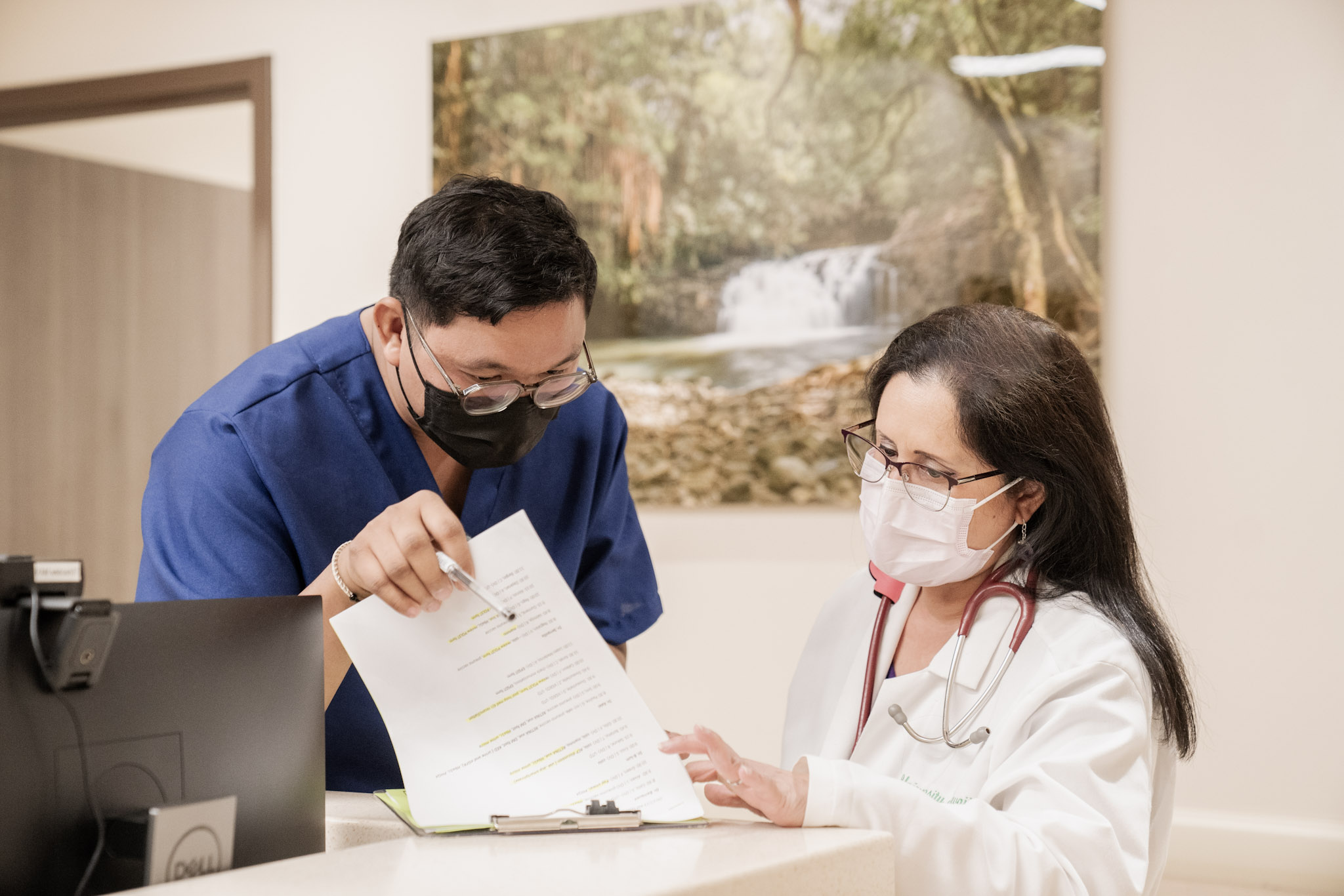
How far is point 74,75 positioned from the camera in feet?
12.0

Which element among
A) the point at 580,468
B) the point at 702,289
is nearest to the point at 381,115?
the point at 702,289

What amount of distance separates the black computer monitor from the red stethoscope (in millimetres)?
683

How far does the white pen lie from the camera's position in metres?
0.97

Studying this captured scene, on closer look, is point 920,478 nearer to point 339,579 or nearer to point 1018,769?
point 1018,769

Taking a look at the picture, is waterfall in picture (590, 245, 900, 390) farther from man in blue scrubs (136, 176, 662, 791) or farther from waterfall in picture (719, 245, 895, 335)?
man in blue scrubs (136, 176, 662, 791)

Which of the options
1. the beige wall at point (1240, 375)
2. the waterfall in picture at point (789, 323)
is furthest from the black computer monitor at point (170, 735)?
the beige wall at point (1240, 375)

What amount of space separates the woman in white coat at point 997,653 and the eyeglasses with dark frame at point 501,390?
1.21 ft

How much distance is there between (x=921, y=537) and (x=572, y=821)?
2.05ft

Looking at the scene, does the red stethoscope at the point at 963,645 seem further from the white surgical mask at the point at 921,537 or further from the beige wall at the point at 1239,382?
the beige wall at the point at 1239,382

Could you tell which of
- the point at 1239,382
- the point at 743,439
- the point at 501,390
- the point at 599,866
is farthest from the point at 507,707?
the point at 1239,382

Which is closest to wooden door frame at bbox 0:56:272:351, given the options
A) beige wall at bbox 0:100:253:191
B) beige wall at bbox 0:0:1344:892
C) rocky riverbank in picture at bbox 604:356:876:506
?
beige wall at bbox 0:100:253:191

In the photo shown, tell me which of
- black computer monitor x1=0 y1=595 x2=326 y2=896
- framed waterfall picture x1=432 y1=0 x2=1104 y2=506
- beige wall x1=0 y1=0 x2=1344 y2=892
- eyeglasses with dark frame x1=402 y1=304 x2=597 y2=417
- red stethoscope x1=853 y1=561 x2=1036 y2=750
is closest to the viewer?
black computer monitor x1=0 y1=595 x2=326 y2=896

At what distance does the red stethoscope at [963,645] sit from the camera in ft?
4.10

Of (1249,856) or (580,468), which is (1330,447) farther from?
(580,468)
